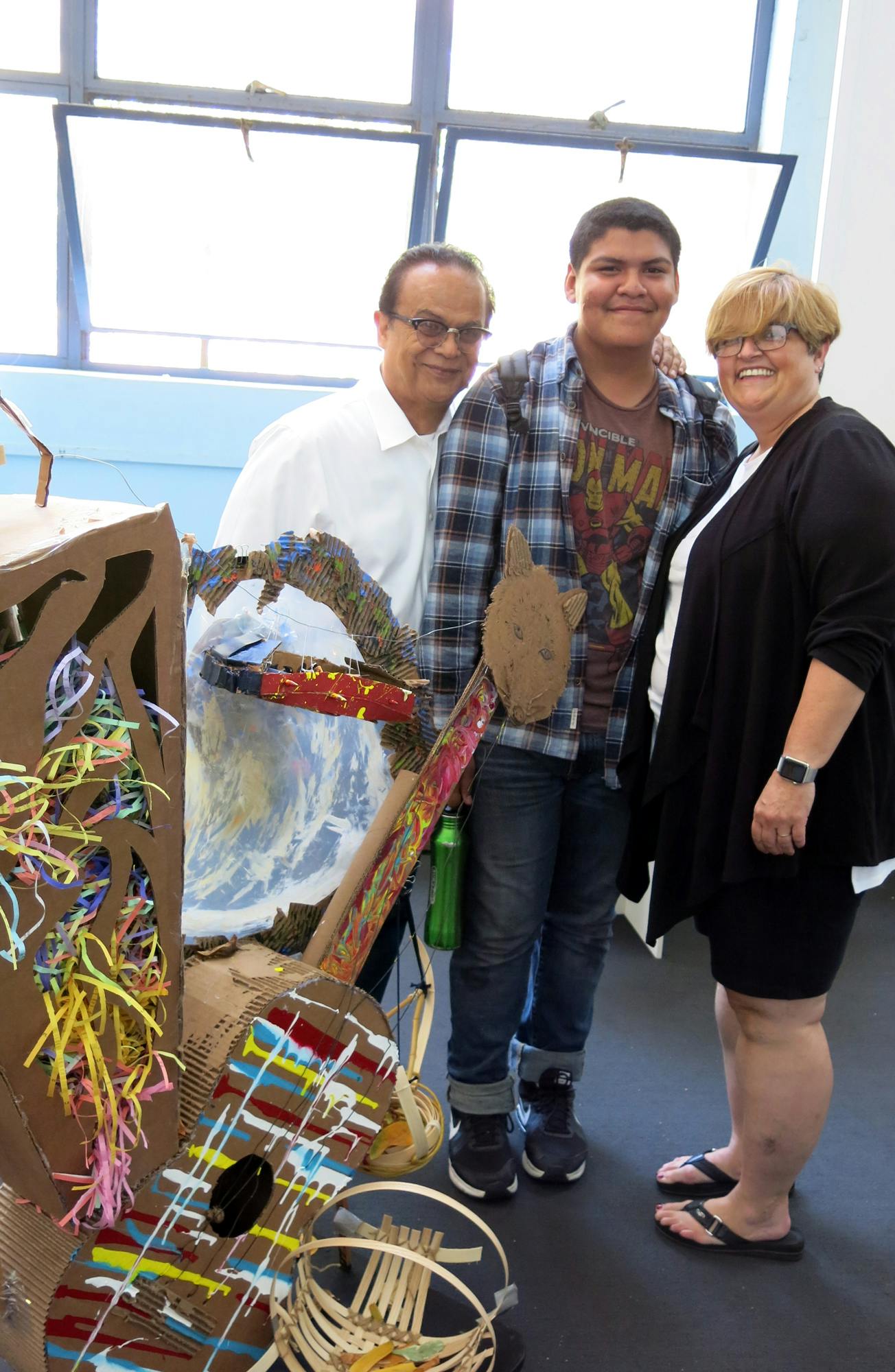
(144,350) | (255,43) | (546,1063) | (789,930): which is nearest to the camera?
(789,930)

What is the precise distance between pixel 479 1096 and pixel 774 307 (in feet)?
4.36

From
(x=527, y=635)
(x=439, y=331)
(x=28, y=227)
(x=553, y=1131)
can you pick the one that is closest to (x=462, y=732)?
(x=527, y=635)

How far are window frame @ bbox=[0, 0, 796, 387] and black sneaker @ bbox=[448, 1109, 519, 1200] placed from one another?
2.91 meters

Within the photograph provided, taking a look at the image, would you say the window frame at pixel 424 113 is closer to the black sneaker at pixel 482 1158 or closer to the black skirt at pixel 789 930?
the black skirt at pixel 789 930

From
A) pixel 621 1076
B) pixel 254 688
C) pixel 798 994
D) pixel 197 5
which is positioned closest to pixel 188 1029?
pixel 254 688

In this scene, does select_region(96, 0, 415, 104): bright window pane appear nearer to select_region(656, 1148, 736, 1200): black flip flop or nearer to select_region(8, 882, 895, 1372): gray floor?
select_region(8, 882, 895, 1372): gray floor

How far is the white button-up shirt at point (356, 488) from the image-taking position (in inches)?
60.2

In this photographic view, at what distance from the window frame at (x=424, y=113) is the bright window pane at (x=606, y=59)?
38 millimetres

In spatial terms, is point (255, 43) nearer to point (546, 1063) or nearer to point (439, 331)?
point (439, 331)

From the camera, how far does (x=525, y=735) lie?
1.59m

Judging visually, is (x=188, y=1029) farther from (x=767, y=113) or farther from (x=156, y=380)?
(x=767, y=113)

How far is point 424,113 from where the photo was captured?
3.44 meters

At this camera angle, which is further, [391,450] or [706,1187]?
[706,1187]

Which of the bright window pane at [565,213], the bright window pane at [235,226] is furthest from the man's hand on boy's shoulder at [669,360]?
the bright window pane at [235,226]
